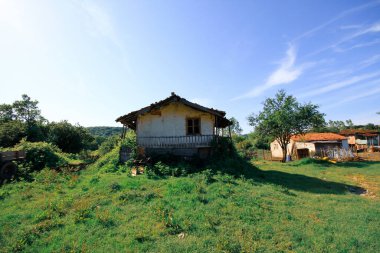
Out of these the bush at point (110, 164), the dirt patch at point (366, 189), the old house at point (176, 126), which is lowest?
the dirt patch at point (366, 189)

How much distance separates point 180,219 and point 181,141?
10607mm

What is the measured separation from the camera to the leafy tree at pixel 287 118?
96.0 feet

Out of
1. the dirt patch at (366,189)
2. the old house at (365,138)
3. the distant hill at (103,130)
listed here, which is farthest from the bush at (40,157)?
the distant hill at (103,130)

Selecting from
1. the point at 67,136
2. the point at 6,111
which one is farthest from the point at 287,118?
the point at 6,111

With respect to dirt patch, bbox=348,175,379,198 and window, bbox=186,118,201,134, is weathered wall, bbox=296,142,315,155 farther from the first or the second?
window, bbox=186,118,201,134

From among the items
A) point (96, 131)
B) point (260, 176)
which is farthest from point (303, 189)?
point (96, 131)

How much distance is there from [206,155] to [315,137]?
26.9 metres

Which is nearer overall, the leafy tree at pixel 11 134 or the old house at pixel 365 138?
the leafy tree at pixel 11 134

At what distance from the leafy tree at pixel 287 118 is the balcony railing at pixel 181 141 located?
15084 millimetres

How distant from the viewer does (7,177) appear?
14742 millimetres

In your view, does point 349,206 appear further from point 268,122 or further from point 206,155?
point 268,122

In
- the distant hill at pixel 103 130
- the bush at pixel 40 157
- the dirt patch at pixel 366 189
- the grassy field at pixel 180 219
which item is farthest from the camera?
the distant hill at pixel 103 130

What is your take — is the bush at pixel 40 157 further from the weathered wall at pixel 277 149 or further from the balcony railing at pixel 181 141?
the weathered wall at pixel 277 149

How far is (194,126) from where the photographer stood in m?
18.7
